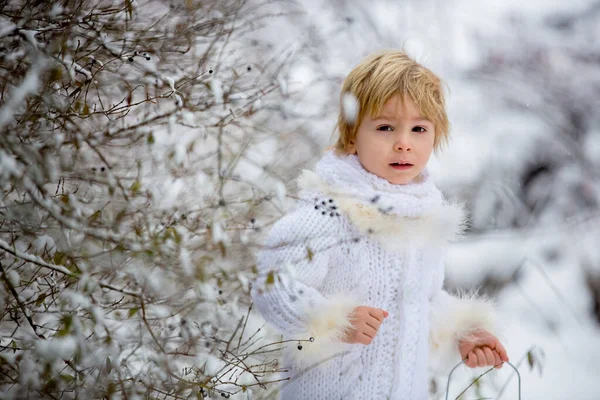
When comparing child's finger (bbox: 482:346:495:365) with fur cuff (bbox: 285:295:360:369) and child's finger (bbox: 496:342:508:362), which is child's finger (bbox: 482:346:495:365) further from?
fur cuff (bbox: 285:295:360:369)

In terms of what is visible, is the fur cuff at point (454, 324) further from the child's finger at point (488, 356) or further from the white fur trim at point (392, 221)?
the white fur trim at point (392, 221)

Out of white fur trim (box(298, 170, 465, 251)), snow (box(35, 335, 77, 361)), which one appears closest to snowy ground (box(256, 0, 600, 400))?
white fur trim (box(298, 170, 465, 251))

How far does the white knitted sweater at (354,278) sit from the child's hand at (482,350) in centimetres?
11

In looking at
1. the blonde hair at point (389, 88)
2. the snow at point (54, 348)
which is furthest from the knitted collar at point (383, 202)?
the snow at point (54, 348)

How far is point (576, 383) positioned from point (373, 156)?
7.17 feet

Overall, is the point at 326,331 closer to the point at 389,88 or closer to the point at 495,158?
the point at 389,88

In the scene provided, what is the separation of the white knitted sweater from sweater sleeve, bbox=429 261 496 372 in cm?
7

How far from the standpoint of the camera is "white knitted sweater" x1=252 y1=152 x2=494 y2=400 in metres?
1.52

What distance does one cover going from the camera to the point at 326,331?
150 cm

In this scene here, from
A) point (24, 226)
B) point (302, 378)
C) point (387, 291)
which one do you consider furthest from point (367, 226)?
point (24, 226)

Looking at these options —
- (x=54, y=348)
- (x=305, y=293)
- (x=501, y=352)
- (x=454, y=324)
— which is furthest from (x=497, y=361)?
(x=54, y=348)

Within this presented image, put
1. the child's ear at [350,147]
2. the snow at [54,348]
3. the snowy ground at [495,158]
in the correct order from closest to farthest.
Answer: the snow at [54,348] < the child's ear at [350,147] < the snowy ground at [495,158]

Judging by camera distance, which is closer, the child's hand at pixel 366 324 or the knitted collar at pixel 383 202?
the child's hand at pixel 366 324

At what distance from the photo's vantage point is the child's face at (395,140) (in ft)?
5.30
